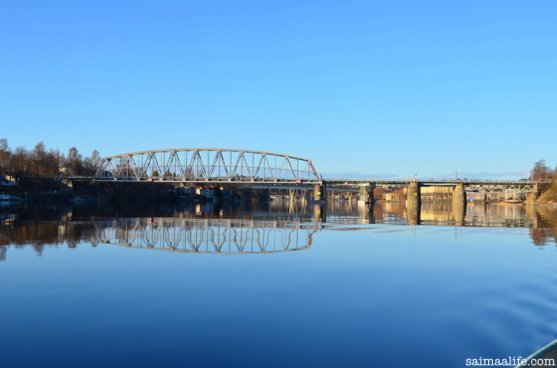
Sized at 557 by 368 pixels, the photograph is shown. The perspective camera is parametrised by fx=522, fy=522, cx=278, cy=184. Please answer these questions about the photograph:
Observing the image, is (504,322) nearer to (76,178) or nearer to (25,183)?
(25,183)

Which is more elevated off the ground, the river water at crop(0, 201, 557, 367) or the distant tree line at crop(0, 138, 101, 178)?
the distant tree line at crop(0, 138, 101, 178)

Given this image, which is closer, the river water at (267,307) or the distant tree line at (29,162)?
the river water at (267,307)

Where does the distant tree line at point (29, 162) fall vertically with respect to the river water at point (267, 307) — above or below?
above

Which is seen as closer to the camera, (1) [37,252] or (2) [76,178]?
(1) [37,252]

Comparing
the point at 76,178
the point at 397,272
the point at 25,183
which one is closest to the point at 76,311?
the point at 397,272

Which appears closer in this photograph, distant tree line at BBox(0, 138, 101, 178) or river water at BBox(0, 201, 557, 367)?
river water at BBox(0, 201, 557, 367)

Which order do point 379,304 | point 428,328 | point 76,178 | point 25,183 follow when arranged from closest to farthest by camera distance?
1. point 428,328
2. point 379,304
3. point 25,183
4. point 76,178

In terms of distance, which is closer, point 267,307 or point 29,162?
point 267,307

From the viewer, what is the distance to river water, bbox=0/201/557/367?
460 inches

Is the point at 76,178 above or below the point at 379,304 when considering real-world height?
above

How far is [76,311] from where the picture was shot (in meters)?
15.1

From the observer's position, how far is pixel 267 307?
16.2 metres

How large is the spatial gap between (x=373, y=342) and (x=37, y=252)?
2217 centimetres

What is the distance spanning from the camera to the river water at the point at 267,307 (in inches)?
460
